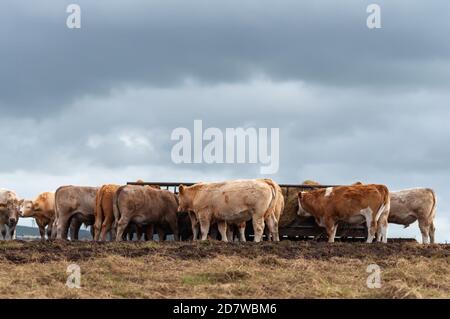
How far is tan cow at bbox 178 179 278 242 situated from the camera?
23.0 meters

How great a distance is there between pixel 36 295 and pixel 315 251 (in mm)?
7596

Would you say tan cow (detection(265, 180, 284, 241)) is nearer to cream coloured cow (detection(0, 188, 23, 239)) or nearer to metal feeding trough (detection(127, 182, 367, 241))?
metal feeding trough (detection(127, 182, 367, 241))

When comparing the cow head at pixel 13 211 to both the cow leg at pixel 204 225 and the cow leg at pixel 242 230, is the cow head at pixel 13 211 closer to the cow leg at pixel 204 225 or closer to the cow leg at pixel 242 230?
the cow leg at pixel 204 225

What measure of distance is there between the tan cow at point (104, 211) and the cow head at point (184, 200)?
7.45ft

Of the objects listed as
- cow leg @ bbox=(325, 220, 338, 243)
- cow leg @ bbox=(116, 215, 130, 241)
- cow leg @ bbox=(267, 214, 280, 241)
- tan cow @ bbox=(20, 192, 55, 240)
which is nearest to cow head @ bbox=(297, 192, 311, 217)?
cow leg @ bbox=(325, 220, 338, 243)

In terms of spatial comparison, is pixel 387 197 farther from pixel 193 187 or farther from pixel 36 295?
pixel 36 295

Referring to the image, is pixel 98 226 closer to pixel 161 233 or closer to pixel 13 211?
pixel 161 233

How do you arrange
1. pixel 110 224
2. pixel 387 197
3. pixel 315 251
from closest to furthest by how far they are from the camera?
1. pixel 315 251
2. pixel 387 197
3. pixel 110 224

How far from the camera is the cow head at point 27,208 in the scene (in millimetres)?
32584

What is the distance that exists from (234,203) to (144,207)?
3310mm
